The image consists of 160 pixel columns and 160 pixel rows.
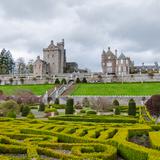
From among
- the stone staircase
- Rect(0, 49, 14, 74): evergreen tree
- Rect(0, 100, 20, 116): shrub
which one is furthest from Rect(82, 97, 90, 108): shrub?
Rect(0, 49, 14, 74): evergreen tree

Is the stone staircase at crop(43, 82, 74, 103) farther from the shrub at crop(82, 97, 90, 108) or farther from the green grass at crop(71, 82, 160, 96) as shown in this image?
the shrub at crop(82, 97, 90, 108)

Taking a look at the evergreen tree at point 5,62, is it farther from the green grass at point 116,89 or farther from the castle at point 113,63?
the green grass at point 116,89

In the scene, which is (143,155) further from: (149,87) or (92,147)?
(149,87)

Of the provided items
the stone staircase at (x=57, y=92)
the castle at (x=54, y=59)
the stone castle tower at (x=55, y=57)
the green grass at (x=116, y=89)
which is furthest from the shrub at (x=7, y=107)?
the stone castle tower at (x=55, y=57)

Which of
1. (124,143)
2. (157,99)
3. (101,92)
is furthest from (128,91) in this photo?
(124,143)

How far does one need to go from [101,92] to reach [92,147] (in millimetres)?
45891

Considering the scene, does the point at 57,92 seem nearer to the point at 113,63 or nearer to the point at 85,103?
the point at 85,103

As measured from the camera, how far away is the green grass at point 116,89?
178ft

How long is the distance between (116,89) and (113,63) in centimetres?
4630

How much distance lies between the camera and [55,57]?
332ft

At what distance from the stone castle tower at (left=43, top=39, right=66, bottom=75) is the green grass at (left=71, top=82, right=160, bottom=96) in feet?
126

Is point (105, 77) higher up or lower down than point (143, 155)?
higher up

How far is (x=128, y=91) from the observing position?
55531 mm

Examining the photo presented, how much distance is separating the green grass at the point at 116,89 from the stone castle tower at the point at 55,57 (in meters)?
38.4
